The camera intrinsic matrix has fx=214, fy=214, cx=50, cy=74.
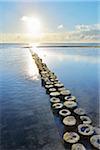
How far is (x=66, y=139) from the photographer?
18391mm

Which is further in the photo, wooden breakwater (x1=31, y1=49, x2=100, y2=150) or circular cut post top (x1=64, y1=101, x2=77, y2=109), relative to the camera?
circular cut post top (x1=64, y1=101, x2=77, y2=109)

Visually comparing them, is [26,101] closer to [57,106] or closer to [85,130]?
[57,106]

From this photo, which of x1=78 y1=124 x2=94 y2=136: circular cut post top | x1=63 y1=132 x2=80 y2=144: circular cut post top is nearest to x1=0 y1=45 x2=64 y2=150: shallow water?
x1=63 y1=132 x2=80 y2=144: circular cut post top

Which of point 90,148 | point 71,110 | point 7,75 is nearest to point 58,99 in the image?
point 71,110

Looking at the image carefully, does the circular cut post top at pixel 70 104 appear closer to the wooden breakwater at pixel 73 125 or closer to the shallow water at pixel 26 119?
the wooden breakwater at pixel 73 125

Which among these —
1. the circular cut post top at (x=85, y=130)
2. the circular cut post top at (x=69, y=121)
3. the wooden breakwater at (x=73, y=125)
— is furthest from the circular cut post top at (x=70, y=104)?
the circular cut post top at (x=85, y=130)

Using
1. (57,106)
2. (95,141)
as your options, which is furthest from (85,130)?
(57,106)

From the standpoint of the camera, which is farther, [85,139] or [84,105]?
[84,105]

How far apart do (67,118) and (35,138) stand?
13.4ft

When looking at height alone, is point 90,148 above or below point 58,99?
below

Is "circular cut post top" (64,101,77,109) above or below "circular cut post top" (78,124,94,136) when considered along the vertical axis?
above

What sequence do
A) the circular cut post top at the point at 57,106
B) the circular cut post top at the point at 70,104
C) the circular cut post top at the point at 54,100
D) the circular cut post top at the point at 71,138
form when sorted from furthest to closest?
the circular cut post top at the point at 54,100 < the circular cut post top at the point at 57,106 < the circular cut post top at the point at 70,104 < the circular cut post top at the point at 71,138

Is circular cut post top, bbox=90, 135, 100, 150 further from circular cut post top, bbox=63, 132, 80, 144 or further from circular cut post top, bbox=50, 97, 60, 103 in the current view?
circular cut post top, bbox=50, 97, 60, 103

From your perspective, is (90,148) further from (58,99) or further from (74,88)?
(74,88)
